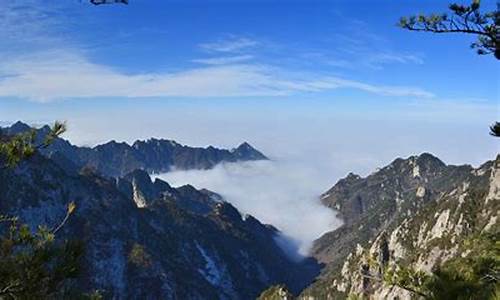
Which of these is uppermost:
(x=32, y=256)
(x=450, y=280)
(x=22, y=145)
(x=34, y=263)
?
(x=22, y=145)

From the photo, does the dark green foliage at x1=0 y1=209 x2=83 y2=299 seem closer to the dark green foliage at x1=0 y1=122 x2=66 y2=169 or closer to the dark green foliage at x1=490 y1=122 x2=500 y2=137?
the dark green foliage at x1=0 y1=122 x2=66 y2=169

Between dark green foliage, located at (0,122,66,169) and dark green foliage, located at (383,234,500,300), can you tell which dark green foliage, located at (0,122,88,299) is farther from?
dark green foliage, located at (383,234,500,300)

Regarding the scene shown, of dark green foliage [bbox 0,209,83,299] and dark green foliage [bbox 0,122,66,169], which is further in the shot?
dark green foliage [bbox 0,122,66,169]

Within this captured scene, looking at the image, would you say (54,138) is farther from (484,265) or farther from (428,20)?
(484,265)

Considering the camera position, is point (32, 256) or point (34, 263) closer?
point (34, 263)

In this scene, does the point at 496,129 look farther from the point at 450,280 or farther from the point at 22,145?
the point at 22,145

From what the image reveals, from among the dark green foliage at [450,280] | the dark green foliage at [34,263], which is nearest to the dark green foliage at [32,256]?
the dark green foliage at [34,263]

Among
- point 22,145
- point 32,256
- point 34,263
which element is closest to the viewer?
point 34,263

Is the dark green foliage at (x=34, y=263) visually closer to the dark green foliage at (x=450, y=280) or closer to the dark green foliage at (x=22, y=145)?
the dark green foliage at (x=22, y=145)

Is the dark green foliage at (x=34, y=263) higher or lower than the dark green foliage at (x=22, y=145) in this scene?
lower

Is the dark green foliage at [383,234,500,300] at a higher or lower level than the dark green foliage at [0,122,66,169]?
lower

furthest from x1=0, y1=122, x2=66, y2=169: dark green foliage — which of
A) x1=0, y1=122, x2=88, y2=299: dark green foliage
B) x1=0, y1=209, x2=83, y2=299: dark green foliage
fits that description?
x1=0, y1=209, x2=83, y2=299: dark green foliage

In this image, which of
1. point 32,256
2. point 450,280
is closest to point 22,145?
point 32,256

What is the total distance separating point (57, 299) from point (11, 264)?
5.56ft
